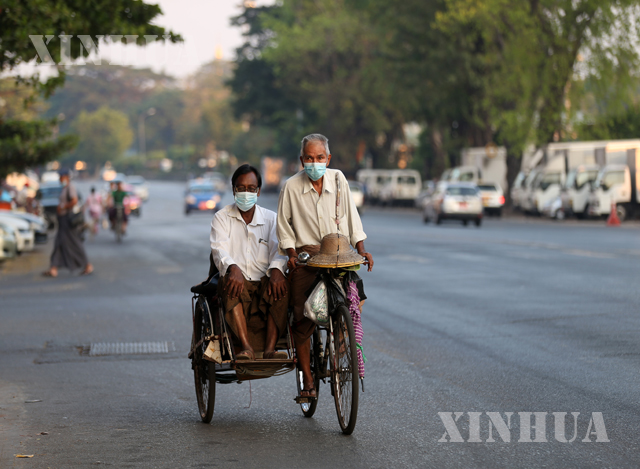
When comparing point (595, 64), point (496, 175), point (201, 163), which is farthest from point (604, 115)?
point (201, 163)

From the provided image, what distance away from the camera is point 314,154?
21.3 feet

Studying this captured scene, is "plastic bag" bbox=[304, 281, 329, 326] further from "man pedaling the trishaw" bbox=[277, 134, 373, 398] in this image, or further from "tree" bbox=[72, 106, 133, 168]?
"tree" bbox=[72, 106, 133, 168]

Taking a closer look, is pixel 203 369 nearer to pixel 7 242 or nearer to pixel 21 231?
pixel 7 242

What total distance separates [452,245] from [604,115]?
23.8 metres

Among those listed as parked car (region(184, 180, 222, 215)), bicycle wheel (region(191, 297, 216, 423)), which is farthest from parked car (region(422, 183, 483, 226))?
bicycle wheel (region(191, 297, 216, 423))

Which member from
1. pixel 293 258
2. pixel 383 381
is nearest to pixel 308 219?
pixel 293 258

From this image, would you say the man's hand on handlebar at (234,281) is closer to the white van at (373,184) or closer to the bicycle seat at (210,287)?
the bicycle seat at (210,287)

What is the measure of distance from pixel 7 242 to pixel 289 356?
1826cm

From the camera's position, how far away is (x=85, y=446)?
20.6 feet

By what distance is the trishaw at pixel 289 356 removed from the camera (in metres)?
6.27

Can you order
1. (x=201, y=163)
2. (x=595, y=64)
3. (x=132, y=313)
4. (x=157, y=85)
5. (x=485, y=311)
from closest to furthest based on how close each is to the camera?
(x=485, y=311) → (x=132, y=313) → (x=595, y=64) → (x=201, y=163) → (x=157, y=85)

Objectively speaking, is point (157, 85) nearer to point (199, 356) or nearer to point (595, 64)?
point (595, 64)

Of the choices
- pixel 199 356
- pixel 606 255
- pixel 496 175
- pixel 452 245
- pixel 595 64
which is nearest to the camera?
pixel 199 356

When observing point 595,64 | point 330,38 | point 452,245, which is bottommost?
point 452,245
